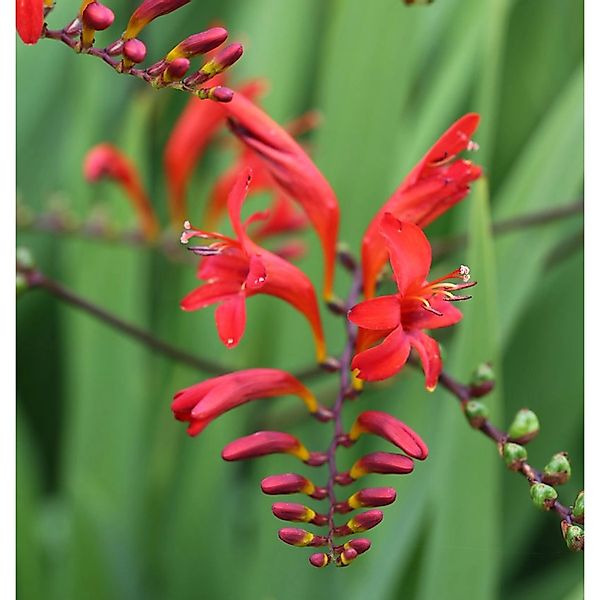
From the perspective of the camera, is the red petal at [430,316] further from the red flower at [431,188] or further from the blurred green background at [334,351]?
the blurred green background at [334,351]

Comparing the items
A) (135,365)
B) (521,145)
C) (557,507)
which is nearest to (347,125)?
(521,145)

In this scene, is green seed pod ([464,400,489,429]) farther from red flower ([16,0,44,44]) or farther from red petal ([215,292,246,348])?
red flower ([16,0,44,44])

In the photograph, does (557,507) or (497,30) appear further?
(497,30)

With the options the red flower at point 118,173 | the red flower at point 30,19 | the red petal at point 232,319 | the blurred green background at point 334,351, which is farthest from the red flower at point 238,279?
the red flower at point 118,173

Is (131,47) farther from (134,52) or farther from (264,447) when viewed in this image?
(264,447)

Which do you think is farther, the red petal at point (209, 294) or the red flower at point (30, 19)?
the red petal at point (209, 294)

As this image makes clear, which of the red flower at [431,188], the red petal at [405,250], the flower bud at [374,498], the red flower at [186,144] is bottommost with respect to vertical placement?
the flower bud at [374,498]

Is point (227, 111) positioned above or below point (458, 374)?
above

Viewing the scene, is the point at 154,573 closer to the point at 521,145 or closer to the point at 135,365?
the point at 135,365
